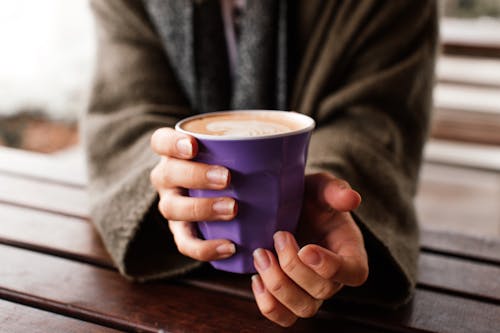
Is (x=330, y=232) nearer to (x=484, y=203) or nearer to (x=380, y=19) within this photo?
(x=380, y=19)

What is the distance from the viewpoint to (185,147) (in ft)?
1.60

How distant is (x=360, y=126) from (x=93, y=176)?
1.35ft

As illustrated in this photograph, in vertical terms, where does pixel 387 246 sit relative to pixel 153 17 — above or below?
below

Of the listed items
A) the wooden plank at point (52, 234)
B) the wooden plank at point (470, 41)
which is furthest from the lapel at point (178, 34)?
the wooden plank at point (470, 41)

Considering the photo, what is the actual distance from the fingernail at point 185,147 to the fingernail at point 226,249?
3.9 inches

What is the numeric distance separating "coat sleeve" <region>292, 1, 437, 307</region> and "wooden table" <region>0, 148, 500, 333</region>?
0.24 ft

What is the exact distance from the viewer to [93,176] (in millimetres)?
837

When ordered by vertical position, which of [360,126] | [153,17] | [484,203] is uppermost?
A: [153,17]

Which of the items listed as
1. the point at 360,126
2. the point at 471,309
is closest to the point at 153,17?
the point at 360,126

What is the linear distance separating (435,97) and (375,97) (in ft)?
6.23

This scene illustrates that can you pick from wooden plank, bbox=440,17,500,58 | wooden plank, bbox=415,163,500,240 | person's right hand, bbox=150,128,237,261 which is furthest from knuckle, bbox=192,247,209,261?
wooden plank, bbox=440,17,500,58

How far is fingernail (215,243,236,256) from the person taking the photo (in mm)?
526

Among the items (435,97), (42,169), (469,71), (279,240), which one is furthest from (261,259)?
(469,71)

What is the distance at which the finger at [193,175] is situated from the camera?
48 centimetres
